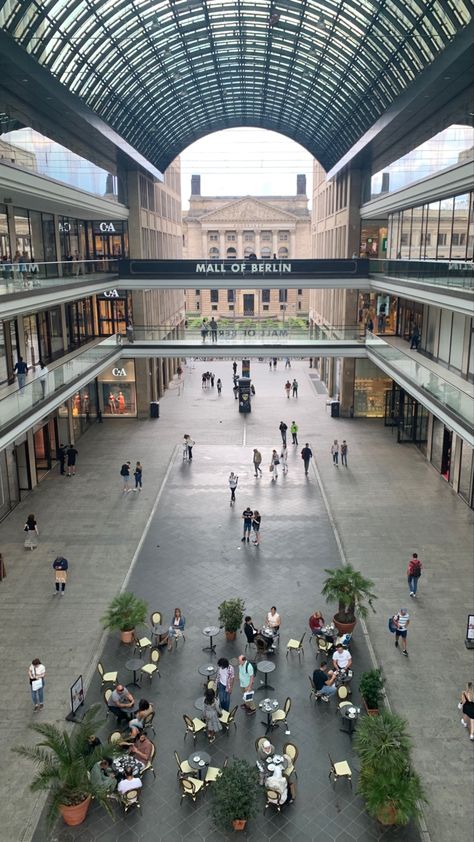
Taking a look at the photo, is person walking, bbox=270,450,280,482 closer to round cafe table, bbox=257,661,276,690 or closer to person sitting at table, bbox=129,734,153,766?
round cafe table, bbox=257,661,276,690

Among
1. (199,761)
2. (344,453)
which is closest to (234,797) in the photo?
(199,761)

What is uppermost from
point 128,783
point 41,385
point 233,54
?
point 233,54

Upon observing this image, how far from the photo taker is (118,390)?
128ft

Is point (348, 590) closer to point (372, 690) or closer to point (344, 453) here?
point (372, 690)

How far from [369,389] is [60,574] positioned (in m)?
25.3

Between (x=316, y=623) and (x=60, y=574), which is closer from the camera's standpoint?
(x=316, y=623)

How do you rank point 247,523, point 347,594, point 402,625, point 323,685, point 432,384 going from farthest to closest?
point 432,384 → point 247,523 → point 347,594 → point 402,625 → point 323,685

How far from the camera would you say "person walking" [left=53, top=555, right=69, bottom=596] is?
17.6 metres

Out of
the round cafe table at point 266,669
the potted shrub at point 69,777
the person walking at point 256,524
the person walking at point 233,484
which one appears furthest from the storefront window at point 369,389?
the potted shrub at point 69,777

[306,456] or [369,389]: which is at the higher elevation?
[369,389]

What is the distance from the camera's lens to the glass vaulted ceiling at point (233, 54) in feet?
69.8

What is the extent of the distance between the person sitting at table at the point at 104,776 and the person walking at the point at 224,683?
2.72 meters

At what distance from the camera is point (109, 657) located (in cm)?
1528

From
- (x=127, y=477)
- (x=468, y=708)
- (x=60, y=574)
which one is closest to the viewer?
(x=468, y=708)
